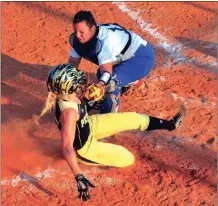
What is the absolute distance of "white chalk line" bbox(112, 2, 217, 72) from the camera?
8945 mm

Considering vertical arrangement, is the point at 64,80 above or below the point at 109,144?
above

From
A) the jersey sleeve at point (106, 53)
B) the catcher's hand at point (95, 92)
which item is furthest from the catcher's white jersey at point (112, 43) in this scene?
the catcher's hand at point (95, 92)

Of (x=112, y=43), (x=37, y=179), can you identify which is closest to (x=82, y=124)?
(x=37, y=179)

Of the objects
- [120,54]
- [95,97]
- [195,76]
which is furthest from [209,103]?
[95,97]

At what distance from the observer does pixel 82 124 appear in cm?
611

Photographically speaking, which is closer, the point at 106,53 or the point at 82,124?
the point at 82,124

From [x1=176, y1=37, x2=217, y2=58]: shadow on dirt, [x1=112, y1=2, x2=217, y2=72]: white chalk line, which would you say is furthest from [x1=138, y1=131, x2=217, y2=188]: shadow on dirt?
[x1=176, y1=37, x2=217, y2=58]: shadow on dirt

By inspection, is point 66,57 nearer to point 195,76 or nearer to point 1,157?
point 195,76

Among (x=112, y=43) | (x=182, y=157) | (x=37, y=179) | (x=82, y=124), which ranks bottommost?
(x=37, y=179)

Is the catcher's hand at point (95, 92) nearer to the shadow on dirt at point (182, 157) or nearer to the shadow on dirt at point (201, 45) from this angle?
the shadow on dirt at point (182, 157)

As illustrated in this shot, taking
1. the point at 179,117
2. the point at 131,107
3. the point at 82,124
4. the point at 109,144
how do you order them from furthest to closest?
the point at 131,107, the point at 179,117, the point at 109,144, the point at 82,124

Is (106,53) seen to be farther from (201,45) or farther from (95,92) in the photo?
(201,45)

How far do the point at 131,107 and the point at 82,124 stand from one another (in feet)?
6.23

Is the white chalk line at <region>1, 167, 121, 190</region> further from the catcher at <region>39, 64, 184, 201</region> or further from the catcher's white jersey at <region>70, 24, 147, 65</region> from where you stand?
the catcher's white jersey at <region>70, 24, 147, 65</region>
